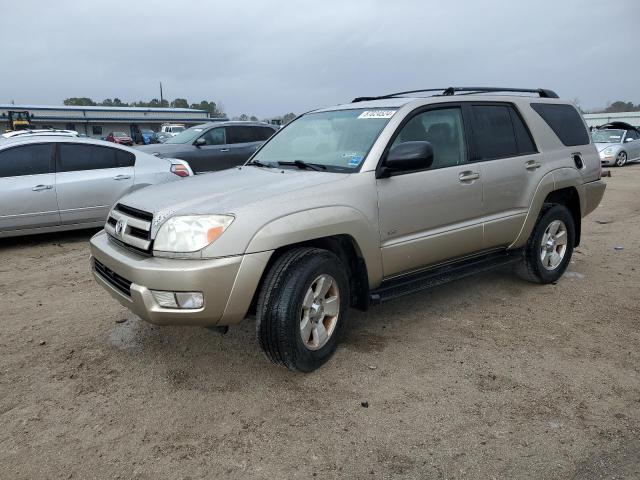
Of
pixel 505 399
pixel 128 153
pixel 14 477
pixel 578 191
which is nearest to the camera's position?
pixel 14 477

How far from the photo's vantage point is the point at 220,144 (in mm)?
11398

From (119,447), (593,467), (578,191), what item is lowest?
(593,467)

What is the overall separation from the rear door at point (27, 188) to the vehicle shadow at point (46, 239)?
422 millimetres

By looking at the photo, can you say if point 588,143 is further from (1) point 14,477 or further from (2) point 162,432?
(1) point 14,477

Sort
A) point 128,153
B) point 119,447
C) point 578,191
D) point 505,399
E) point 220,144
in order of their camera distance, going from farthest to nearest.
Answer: point 220,144 < point 128,153 < point 578,191 < point 505,399 < point 119,447

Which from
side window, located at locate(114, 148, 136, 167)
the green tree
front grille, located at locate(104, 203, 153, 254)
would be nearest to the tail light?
Result: side window, located at locate(114, 148, 136, 167)

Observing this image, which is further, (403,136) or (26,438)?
(403,136)

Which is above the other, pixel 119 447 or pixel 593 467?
pixel 119 447

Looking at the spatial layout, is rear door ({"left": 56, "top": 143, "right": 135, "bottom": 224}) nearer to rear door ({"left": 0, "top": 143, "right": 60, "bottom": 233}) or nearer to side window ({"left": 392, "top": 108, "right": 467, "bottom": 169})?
rear door ({"left": 0, "top": 143, "right": 60, "bottom": 233})

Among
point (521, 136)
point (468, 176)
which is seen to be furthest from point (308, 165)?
point (521, 136)

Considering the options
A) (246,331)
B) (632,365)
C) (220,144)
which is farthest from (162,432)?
(220,144)

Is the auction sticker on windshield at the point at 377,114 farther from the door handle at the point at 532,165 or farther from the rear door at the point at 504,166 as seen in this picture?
the door handle at the point at 532,165

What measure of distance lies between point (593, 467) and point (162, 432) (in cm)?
214

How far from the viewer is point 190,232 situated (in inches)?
119
